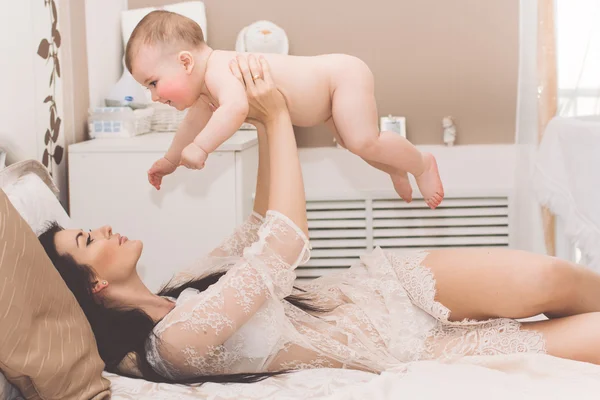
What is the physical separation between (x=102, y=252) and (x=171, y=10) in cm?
190

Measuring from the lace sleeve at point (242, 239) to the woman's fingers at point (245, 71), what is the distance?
0.33m

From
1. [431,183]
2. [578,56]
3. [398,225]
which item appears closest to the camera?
[431,183]

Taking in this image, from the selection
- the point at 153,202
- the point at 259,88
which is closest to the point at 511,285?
the point at 259,88

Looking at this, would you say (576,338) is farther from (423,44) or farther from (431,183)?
(423,44)

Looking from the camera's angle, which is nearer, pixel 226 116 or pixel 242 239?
pixel 226 116

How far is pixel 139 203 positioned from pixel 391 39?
1.52 metres

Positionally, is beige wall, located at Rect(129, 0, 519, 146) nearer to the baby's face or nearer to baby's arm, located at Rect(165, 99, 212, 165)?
baby's arm, located at Rect(165, 99, 212, 165)

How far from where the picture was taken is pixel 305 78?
1.61 meters

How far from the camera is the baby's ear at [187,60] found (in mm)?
1535

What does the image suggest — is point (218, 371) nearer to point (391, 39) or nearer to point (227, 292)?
point (227, 292)

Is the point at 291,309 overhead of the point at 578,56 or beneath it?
beneath

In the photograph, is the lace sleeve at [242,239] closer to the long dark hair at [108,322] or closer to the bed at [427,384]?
the long dark hair at [108,322]

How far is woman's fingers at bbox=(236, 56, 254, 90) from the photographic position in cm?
147

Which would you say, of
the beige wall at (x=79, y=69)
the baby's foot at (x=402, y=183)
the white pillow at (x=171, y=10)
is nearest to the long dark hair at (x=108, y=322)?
the baby's foot at (x=402, y=183)
